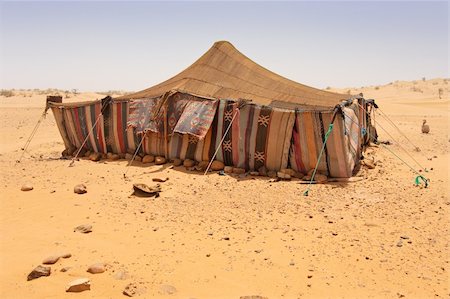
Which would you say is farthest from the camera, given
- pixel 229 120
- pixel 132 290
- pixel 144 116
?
pixel 144 116

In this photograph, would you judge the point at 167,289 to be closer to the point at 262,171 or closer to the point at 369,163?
the point at 262,171

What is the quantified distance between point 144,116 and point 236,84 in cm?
253

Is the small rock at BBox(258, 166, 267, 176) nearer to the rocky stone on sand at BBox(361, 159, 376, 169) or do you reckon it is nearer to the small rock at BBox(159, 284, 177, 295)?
the rocky stone on sand at BBox(361, 159, 376, 169)

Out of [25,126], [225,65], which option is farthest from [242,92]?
[25,126]

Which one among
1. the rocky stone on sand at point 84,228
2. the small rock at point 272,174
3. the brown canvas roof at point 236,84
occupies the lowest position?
the rocky stone on sand at point 84,228

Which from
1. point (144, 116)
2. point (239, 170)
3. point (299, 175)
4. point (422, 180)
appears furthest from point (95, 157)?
point (422, 180)

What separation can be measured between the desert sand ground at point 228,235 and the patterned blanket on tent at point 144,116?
1.17 meters

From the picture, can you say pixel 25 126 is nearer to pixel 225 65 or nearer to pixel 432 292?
pixel 225 65

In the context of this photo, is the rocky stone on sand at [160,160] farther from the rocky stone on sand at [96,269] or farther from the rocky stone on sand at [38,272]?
the rocky stone on sand at [38,272]

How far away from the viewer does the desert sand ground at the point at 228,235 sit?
413cm

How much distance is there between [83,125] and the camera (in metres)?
11.0

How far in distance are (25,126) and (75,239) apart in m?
16.2

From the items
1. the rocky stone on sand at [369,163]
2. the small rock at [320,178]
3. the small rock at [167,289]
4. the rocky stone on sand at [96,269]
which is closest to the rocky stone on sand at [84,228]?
the rocky stone on sand at [96,269]

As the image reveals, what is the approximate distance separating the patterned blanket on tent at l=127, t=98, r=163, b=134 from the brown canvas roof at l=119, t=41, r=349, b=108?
0.25m
